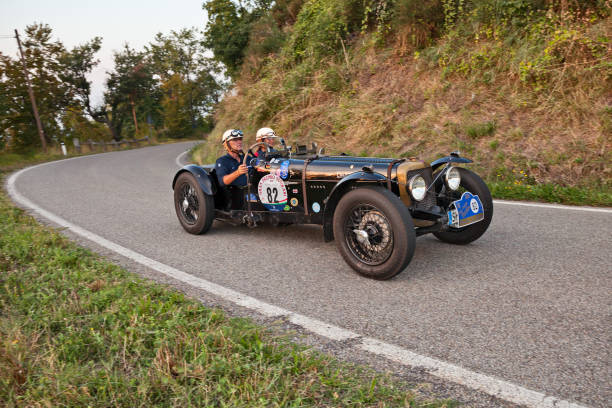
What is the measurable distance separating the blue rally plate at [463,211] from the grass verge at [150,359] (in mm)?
2104

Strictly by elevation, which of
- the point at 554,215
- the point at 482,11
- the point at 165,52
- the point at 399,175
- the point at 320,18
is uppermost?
the point at 165,52

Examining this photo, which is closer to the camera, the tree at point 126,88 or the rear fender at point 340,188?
the rear fender at point 340,188

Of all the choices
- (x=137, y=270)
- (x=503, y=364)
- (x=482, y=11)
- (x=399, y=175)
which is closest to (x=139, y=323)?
(x=137, y=270)

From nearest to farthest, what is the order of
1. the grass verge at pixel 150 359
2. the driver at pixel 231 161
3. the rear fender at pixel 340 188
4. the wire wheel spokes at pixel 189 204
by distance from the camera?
1. the grass verge at pixel 150 359
2. the rear fender at pixel 340 188
3. the driver at pixel 231 161
4. the wire wheel spokes at pixel 189 204

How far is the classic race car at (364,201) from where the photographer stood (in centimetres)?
388

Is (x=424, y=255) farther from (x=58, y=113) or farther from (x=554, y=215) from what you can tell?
(x=58, y=113)

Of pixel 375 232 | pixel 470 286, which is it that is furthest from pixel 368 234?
pixel 470 286

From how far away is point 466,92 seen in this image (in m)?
9.81

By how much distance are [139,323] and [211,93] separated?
5988cm

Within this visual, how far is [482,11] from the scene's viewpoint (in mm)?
10336

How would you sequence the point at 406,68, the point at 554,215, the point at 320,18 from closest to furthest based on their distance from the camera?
the point at 554,215
the point at 406,68
the point at 320,18

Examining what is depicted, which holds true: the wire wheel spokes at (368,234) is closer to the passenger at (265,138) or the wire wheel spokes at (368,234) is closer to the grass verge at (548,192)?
the passenger at (265,138)

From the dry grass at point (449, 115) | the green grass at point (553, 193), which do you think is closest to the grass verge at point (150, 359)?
the green grass at point (553, 193)

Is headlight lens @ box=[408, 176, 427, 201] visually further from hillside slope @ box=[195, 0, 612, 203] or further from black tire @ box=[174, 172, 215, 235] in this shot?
hillside slope @ box=[195, 0, 612, 203]
